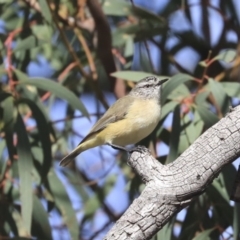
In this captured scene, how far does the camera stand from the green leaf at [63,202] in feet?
14.1

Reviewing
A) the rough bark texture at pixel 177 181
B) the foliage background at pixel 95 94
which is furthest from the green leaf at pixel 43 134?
the rough bark texture at pixel 177 181

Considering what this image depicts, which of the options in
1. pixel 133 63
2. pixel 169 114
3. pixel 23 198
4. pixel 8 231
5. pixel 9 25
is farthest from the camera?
pixel 9 25

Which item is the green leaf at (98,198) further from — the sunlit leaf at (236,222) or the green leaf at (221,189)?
the sunlit leaf at (236,222)

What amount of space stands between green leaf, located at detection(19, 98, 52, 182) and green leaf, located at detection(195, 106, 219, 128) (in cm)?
76

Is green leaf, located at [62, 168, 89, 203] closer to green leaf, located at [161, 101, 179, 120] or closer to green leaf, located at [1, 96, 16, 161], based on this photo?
green leaf, located at [1, 96, 16, 161]

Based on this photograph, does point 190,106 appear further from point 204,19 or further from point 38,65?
point 38,65

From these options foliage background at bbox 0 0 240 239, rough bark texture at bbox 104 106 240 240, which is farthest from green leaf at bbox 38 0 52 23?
rough bark texture at bbox 104 106 240 240

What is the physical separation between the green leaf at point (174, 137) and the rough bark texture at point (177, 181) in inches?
52.1

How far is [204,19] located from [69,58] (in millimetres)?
835

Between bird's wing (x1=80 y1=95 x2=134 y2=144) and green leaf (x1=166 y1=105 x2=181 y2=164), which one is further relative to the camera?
bird's wing (x1=80 y1=95 x2=134 y2=144)

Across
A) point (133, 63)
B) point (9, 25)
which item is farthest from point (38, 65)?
point (133, 63)

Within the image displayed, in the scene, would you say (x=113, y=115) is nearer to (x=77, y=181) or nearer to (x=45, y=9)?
(x=45, y=9)

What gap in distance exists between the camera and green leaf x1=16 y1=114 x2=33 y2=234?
3840 mm

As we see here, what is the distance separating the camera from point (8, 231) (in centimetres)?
439
